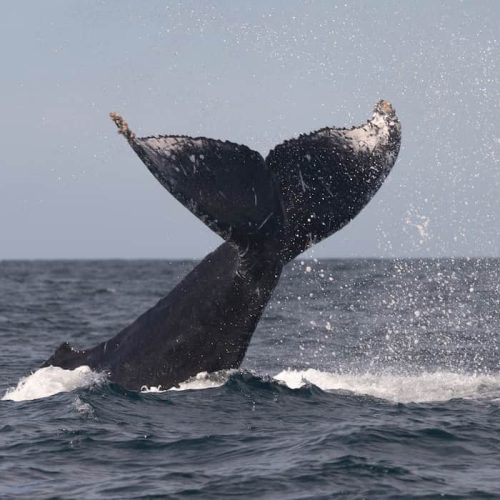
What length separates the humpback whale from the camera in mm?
8625

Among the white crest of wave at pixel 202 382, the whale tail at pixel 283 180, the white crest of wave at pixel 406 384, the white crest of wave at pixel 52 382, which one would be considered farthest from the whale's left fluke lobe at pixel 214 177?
the white crest of wave at pixel 406 384

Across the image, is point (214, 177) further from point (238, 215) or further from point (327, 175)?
point (327, 175)

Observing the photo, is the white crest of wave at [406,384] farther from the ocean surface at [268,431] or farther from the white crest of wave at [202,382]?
the white crest of wave at [202,382]

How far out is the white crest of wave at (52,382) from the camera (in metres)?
11.1

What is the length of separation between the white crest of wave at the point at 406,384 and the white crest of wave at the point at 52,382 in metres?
2.38

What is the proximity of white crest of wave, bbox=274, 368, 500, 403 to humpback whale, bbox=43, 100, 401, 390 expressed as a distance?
2.08 m

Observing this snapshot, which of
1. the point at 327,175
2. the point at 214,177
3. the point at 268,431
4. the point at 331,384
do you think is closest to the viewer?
the point at 214,177

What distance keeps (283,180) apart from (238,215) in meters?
0.85

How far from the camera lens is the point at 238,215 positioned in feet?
29.0

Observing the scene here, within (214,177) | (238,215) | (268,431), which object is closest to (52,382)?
(268,431)

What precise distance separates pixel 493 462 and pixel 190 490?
2625 mm

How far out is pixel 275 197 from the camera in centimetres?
904

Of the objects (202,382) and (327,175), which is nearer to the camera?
(327,175)

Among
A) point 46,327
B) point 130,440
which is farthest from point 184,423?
point 46,327
